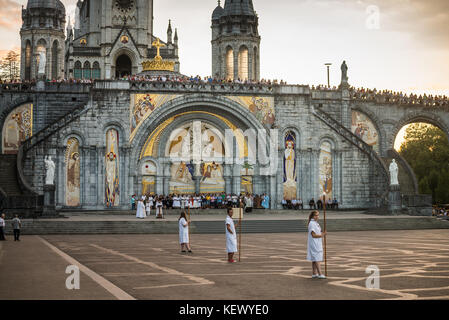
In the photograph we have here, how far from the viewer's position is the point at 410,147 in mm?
80000

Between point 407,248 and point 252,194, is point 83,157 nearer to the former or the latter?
point 252,194

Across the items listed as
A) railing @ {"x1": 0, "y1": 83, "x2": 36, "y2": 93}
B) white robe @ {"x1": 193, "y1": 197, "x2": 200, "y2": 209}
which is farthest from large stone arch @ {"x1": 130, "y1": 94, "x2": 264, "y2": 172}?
railing @ {"x1": 0, "y1": 83, "x2": 36, "y2": 93}

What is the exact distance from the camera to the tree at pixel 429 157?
67875 mm

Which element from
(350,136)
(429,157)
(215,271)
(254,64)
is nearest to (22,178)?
(350,136)

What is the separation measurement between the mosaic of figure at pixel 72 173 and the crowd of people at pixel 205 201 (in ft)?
14.5

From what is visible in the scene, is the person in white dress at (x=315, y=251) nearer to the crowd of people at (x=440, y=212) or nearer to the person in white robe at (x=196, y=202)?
the person in white robe at (x=196, y=202)

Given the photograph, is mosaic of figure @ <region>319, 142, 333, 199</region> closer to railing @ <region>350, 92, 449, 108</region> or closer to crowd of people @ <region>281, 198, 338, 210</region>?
crowd of people @ <region>281, 198, 338, 210</region>

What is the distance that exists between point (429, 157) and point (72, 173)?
44687 mm

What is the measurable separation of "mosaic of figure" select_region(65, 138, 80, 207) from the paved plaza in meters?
21.1

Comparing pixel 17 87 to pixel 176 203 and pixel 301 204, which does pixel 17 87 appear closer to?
pixel 176 203

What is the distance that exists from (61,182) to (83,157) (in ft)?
8.38

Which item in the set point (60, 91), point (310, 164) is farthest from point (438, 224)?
point (60, 91)

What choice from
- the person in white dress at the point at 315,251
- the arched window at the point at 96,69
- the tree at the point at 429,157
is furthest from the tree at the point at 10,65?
the person in white dress at the point at 315,251

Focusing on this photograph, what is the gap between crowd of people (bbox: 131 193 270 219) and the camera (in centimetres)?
4978
